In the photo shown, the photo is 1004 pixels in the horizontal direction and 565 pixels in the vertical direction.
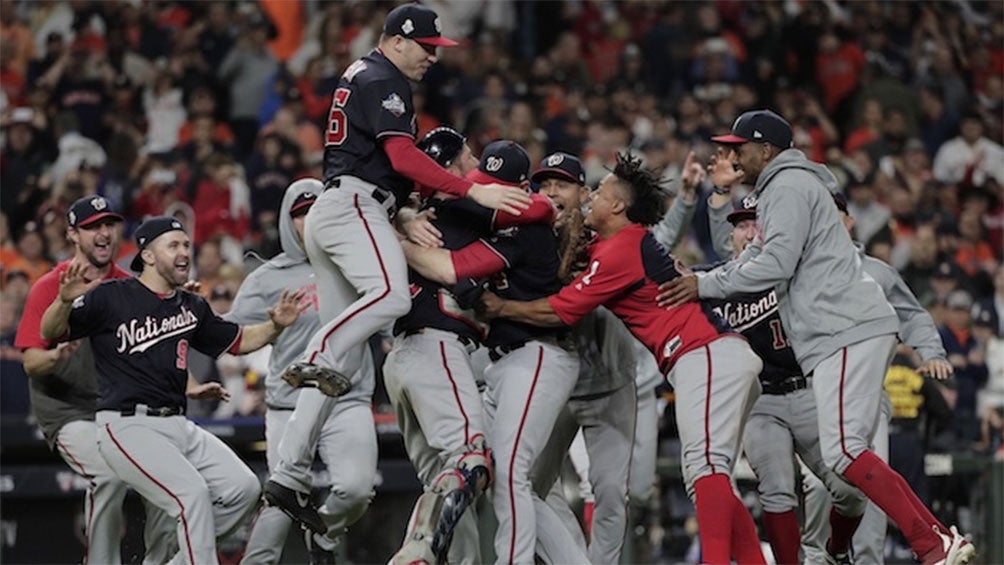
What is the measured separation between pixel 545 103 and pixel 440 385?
9885 millimetres

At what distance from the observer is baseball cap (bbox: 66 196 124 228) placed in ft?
31.1

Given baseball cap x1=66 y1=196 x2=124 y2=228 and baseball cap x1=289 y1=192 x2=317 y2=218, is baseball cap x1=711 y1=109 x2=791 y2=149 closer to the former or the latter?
baseball cap x1=289 y1=192 x2=317 y2=218

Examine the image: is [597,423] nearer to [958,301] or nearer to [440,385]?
[440,385]

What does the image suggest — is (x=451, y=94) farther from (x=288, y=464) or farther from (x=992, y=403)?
(x=288, y=464)

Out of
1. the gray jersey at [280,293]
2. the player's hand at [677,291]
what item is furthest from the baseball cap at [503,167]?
the gray jersey at [280,293]

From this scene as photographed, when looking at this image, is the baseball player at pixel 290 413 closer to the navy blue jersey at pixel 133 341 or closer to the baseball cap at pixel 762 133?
the navy blue jersey at pixel 133 341

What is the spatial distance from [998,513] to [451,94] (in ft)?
23.5

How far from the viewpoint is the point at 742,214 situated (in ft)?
31.6

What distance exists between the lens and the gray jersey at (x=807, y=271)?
8578 mm

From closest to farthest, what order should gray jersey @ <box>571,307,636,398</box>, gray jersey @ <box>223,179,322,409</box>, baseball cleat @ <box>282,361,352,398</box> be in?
1. baseball cleat @ <box>282,361,352,398</box>
2. gray jersey @ <box>571,307,636,398</box>
3. gray jersey @ <box>223,179,322,409</box>

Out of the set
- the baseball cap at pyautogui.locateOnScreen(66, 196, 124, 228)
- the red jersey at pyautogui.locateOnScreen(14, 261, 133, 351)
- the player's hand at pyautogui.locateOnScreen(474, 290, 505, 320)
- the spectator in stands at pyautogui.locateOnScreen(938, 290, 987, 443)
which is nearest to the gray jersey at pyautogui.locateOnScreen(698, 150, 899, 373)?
the player's hand at pyautogui.locateOnScreen(474, 290, 505, 320)

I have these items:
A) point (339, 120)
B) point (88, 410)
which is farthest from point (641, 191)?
point (88, 410)

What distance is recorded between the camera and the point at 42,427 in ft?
Result: 32.4

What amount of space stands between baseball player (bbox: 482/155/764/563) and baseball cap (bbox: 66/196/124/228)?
83.4 inches
